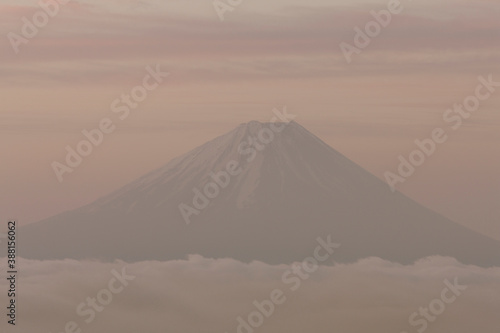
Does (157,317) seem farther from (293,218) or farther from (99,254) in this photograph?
(293,218)

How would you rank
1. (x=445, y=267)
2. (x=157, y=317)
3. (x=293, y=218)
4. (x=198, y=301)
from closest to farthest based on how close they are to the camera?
1. (x=157, y=317)
2. (x=198, y=301)
3. (x=445, y=267)
4. (x=293, y=218)

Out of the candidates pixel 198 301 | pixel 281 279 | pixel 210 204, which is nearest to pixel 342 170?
pixel 210 204

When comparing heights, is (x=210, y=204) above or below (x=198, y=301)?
above

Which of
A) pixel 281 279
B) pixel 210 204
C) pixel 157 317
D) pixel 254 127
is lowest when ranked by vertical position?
pixel 157 317

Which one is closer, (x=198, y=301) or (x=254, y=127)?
(x=198, y=301)

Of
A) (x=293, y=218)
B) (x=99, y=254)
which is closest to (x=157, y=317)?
(x=99, y=254)

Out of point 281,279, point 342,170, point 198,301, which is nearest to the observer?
point 198,301
